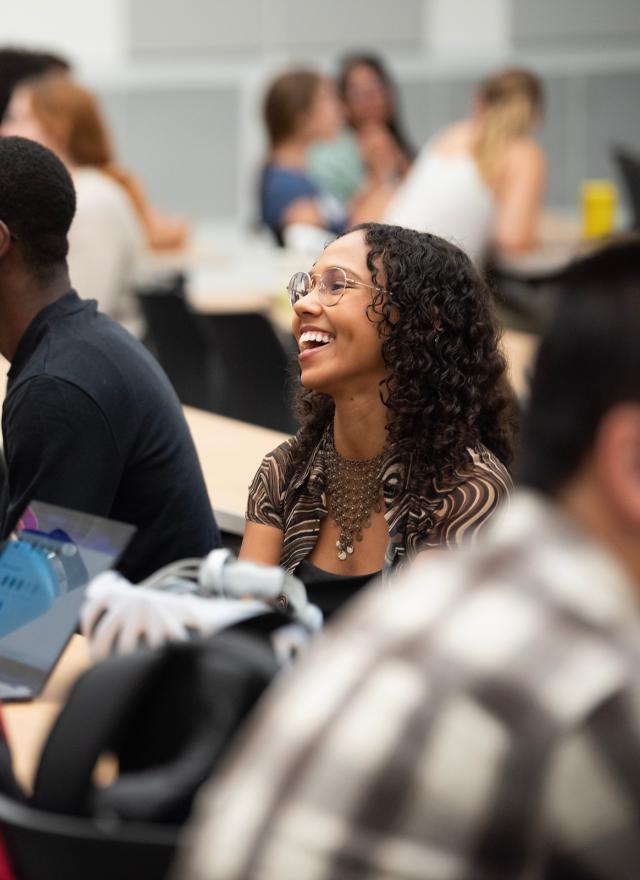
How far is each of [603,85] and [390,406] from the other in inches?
337

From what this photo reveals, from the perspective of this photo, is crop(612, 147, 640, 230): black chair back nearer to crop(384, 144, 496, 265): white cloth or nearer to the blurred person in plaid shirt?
crop(384, 144, 496, 265): white cloth

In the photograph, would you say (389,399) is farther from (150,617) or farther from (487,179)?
(487,179)

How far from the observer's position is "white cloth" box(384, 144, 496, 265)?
4.81m

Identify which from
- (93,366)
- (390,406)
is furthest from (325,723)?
(93,366)

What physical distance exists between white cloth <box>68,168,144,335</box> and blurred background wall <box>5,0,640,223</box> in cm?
540

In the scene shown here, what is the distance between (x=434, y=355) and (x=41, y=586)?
2.46 ft

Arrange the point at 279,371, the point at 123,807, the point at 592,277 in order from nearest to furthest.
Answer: the point at 592,277
the point at 123,807
the point at 279,371

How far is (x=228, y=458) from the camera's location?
130 inches

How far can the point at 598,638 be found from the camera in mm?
920

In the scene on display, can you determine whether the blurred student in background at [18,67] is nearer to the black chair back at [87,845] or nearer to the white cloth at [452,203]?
the white cloth at [452,203]

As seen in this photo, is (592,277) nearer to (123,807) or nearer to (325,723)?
(325,723)

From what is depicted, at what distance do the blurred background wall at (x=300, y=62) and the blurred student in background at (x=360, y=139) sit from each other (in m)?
2.70

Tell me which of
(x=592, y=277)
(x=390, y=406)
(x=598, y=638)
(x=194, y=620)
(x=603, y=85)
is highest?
(x=592, y=277)

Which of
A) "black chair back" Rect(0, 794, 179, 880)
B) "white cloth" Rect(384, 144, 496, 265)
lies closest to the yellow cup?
"white cloth" Rect(384, 144, 496, 265)
